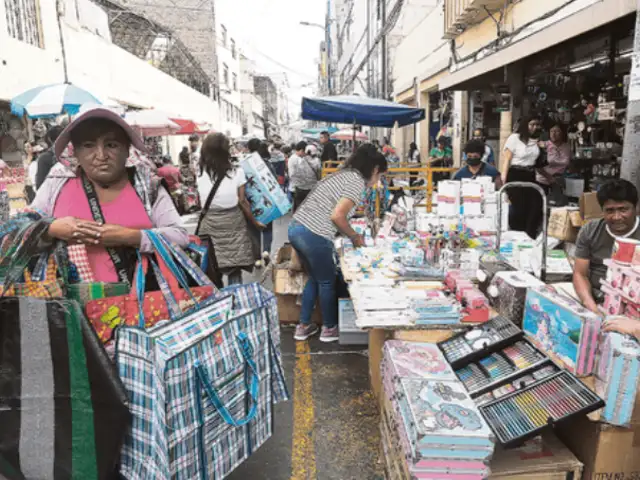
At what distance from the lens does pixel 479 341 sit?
9.41 ft

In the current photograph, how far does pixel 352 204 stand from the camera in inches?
167

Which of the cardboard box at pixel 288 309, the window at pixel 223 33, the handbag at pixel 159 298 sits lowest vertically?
the cardboard box at pixel 288 309

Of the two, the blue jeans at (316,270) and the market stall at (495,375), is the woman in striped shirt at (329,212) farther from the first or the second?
the market stall at (495,375)

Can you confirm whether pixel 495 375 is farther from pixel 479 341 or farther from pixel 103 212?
pixel 103 212

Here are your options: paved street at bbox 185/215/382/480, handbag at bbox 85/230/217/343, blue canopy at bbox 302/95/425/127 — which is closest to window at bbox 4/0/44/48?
blue canopy at bbox 302/95/425/127

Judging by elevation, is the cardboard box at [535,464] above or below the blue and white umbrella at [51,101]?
below

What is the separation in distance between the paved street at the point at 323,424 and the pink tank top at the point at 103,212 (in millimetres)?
1464

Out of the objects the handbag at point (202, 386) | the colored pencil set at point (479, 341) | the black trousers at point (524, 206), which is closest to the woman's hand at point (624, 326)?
the colored pencil set at point (479, 341)

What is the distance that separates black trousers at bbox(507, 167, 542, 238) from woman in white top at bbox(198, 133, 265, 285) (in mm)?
4280

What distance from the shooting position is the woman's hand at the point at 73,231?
6.89ft

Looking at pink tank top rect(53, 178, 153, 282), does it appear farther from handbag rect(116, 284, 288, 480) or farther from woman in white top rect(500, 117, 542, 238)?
woman in white top rect(500, 117, 542, 238)

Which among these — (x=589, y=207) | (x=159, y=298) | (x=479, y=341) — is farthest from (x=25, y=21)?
(x=479, y=341)

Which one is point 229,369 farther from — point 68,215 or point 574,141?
point 574,141

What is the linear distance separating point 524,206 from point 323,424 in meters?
5.03
